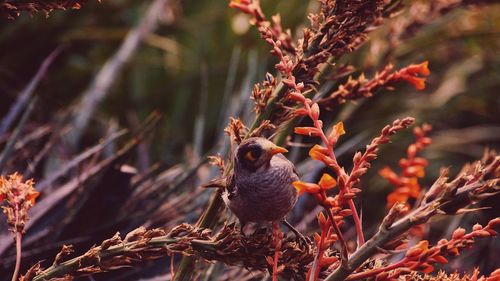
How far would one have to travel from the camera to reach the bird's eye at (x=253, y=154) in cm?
112

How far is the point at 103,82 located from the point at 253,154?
5.16 feet

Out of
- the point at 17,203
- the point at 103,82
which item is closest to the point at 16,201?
the point at 17,203

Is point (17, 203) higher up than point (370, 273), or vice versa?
point (17, 203)

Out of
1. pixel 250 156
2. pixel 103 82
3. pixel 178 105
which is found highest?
pixel 250 156

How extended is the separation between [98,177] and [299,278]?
2.71ft

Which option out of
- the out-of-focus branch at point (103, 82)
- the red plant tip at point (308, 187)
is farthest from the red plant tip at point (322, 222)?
the out-of-focus branch at point (103, 82)

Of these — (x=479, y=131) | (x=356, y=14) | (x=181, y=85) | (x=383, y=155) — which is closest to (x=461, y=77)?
(x=479, y=131)

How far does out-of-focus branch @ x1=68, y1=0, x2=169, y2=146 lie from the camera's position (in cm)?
239

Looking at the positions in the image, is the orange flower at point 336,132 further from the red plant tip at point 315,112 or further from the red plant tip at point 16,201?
the red plant tip at point 16,201

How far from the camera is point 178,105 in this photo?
10.2ft

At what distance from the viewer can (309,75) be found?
1.14m

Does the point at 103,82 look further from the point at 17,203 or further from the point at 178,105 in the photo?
the point at 17,203

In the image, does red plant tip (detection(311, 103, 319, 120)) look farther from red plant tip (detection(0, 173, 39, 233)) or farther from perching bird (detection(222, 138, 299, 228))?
red plant tip (detection(0, 173, 39, 233))

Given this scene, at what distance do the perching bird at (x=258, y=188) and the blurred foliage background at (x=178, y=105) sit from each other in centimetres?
37
